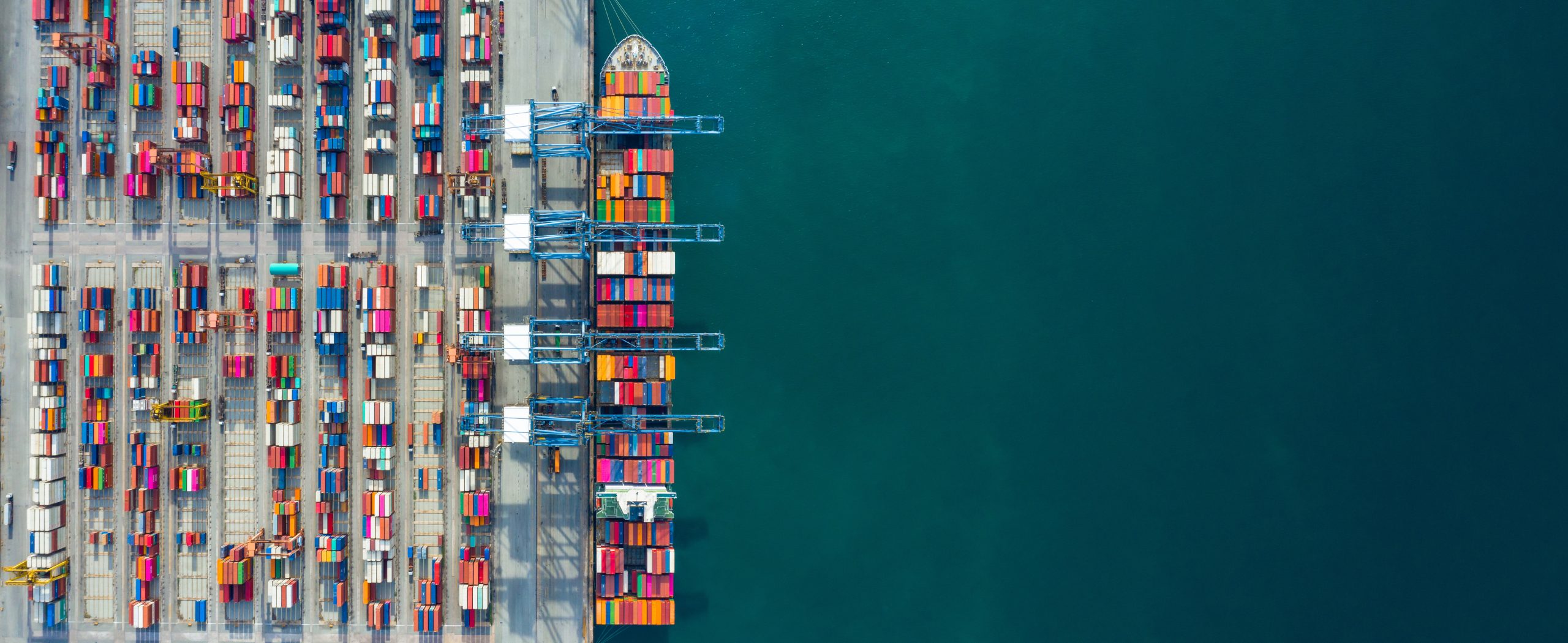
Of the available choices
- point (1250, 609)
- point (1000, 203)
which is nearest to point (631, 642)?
point (1000, 203)

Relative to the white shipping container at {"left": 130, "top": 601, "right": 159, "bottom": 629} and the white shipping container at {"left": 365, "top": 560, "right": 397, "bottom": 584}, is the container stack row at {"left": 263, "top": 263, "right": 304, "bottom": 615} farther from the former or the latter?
the white shipping container at {"left": 130, "top": 601, "right": 159, "bottom": 629}

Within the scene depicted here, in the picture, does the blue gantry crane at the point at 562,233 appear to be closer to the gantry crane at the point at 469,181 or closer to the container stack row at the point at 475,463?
the gantry crane at the point at 469,181

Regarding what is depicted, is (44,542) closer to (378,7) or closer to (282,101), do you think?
(282,101)

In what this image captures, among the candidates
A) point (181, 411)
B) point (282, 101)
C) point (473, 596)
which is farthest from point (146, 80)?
point (473, 596)


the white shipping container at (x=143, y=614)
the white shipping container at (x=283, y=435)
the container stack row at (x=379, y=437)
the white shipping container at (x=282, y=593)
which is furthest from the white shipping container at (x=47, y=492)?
the container stack row at (x=379, y=437)

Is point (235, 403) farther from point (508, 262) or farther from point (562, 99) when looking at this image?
point (562, 99)

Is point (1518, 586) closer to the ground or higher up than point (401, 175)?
closer to the ground

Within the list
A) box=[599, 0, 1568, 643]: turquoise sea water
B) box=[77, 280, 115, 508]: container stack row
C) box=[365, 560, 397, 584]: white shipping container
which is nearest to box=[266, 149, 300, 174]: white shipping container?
box=[77, 280, 115, 508]: container stack row

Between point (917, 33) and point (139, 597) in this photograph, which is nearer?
point (139, 597)
